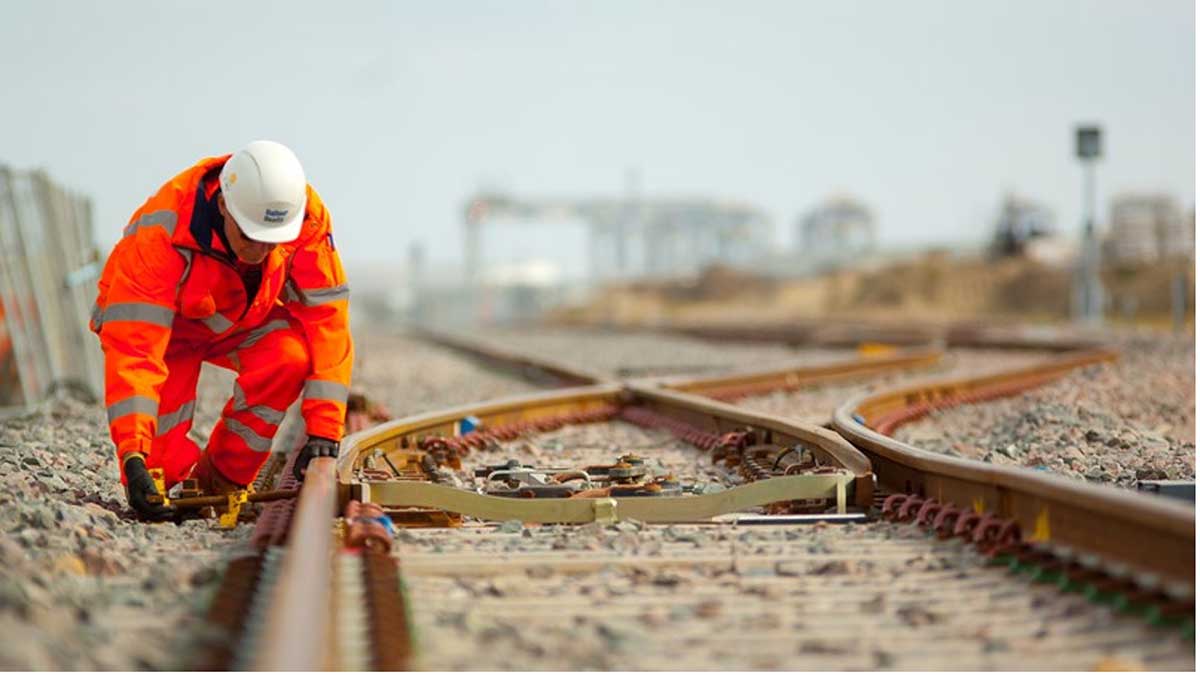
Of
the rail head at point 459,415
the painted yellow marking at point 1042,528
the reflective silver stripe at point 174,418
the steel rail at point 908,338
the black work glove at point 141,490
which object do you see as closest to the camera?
the painted yellow marking at point 1042,528

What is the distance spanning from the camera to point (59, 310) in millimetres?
12906

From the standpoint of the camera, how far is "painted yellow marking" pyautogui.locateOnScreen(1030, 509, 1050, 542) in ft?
14.9

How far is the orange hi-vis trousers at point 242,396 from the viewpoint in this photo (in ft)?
21.2

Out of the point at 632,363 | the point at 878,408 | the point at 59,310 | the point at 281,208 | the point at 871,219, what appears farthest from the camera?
the point at 871,219

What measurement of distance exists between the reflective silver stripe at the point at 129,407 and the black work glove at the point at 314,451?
751 millimetres

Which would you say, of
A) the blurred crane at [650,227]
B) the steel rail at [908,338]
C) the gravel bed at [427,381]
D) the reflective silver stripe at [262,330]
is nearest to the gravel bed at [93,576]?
the reflective silver stripe at [262,330]

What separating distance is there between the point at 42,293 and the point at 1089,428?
7994mm

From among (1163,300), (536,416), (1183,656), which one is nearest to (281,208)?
Result: (1183,656)

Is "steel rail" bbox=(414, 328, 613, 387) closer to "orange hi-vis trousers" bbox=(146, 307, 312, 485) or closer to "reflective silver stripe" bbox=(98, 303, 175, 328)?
"orange hi-vis trousers" bbox=(146, 307, 312, 485)

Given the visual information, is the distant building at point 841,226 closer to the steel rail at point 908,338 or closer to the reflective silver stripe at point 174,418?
the steel rail at point 908,338

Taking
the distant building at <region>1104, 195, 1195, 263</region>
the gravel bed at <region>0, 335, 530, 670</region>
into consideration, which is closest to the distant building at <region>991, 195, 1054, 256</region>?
the distant building at <region>1104, 195, 1195, 263</region>

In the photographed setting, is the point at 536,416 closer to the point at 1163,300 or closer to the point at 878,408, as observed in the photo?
the point at 878,408

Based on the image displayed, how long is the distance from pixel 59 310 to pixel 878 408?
6867mm

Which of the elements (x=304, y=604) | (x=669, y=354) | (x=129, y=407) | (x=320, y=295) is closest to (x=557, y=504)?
(x=320, y=295)
